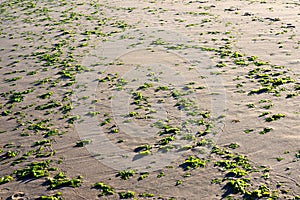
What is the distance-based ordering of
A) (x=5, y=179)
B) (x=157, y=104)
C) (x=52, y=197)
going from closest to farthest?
(x=52, y=197) < (x=5, y=179) < (x=157, y=104)

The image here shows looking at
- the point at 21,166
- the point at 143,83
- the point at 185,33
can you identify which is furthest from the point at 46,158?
the point at 185,33

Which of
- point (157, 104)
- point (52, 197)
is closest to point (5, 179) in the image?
point (52, 197)

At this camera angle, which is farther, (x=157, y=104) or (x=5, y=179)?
(x=157, y=104)

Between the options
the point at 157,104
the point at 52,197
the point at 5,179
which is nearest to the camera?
the point at 52,197

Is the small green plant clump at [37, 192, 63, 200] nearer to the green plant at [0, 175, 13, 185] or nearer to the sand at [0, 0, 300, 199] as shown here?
the sand at [0, 0, 300, 199]

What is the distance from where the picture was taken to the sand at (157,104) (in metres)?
4.64

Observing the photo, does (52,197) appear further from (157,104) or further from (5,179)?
(157,104)

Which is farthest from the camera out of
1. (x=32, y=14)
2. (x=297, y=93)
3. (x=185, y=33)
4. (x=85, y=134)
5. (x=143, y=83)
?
(x=32, y=14)

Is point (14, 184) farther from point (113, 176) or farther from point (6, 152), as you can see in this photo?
point (113, 176)

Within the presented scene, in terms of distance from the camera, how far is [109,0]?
1288 centimetres

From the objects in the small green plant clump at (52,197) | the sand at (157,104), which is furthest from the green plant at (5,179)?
the small green plant clump at (52,197)

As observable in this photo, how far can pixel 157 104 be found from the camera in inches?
248

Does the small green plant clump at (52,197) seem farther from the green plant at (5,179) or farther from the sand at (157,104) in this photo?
the green plant at (5,179)

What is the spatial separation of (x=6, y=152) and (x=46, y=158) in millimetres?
555
